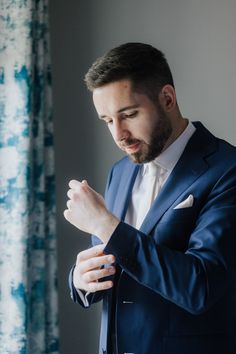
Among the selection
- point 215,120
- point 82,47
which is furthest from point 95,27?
point 215,120

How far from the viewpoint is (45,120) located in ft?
8.57

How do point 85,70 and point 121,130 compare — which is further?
point 85,70

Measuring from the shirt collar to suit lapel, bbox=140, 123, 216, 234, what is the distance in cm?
3

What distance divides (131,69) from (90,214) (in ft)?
1.40

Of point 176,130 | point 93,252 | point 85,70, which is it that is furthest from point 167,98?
point 85,70

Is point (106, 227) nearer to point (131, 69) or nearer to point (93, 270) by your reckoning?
point (93, 270)

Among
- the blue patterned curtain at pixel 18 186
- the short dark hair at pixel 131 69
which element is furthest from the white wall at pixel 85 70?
the short dark hair at pixel 131 69

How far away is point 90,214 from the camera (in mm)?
1455

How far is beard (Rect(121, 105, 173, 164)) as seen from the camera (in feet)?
5.26

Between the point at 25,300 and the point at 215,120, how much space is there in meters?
1.13

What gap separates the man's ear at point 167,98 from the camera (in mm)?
1635

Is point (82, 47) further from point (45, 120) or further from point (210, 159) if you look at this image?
point (210, 159)

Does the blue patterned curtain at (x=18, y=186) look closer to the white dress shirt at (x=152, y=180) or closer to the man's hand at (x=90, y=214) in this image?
the white dress shirt at (x=152, y=180)

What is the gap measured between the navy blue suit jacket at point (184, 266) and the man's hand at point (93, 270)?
56 mm
